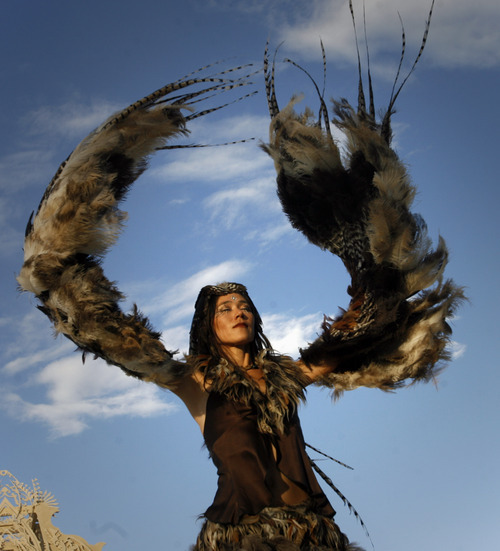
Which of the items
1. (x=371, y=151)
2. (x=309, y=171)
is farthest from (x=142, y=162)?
(x=371, y=151)

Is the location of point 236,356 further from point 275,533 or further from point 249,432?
point 275,533

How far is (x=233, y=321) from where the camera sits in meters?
3.78

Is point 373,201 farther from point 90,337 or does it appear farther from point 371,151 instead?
point 90,337

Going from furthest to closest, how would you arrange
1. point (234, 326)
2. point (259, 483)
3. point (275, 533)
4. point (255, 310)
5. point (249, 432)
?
point (255, 310) < point (234, 326) < point (249, 432) < point (259, 483) < point (275, 533)

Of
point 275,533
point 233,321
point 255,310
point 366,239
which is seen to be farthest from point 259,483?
point 366,239

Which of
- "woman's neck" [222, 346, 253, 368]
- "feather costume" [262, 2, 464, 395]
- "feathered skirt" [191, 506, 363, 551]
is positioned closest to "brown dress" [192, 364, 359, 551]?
"feathered skirt" [191, 506, 363, 551]

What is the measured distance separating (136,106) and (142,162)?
0.91 feet

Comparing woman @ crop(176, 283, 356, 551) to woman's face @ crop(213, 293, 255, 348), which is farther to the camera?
woman's face @ crop(213, 293, 255, 348)

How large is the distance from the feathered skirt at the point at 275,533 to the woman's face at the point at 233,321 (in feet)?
3.22

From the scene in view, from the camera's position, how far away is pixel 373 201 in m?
3.39

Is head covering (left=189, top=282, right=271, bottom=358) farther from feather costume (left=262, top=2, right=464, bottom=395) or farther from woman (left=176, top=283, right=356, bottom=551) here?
Result: feather costume (left=262, top=2, right=464, bottom=395)

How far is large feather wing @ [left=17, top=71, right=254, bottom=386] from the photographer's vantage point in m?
3.13

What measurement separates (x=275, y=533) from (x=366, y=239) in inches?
59.7

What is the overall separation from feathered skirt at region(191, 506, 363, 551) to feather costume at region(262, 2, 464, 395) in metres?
0.95
